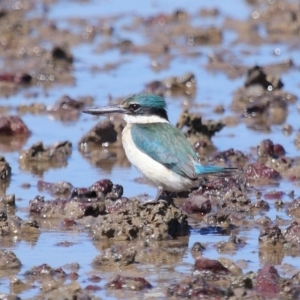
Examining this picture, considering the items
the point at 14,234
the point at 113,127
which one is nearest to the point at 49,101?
the point at 113,127

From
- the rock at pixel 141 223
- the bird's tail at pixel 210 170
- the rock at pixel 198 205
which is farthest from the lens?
the rock at pixel 198 205

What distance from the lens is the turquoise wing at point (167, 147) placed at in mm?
8914

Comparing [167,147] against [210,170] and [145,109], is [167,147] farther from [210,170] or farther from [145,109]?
[145,109]

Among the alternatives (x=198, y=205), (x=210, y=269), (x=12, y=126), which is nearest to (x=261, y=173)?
(x=198, y=205)

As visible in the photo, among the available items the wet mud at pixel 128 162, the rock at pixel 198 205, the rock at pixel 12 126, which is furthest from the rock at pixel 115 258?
the rock at pixel 12 126

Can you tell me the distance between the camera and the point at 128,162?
1128cm

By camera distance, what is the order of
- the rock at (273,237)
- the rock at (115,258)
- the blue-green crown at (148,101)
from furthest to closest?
1. the blue-green crown at (148,101)
2. the rock at (273,237)
3. the rock at (115,258)

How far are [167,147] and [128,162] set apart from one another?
89.3 inches

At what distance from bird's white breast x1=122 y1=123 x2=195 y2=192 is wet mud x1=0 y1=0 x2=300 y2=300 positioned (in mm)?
309

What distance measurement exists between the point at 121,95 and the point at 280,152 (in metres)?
3.07

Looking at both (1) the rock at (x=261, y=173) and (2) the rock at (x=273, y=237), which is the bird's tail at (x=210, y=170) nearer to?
(2) the rock at (x=273, y=237)

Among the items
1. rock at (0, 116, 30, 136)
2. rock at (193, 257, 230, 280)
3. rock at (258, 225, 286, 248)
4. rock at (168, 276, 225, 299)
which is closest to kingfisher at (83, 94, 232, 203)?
rock at (258, 225, 286, 248)

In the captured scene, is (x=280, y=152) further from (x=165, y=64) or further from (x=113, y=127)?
(x=165, y=64)

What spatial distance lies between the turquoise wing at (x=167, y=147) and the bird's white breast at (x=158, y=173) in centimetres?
4
